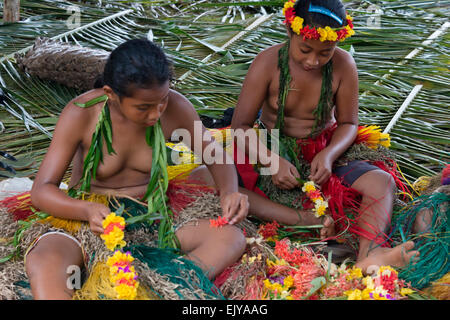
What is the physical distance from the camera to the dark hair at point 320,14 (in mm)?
2775

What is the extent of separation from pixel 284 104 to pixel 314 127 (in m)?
0.19

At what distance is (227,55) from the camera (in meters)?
4.47

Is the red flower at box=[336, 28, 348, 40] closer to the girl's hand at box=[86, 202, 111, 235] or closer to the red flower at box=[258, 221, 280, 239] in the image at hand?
the red flower at box=[258, 221, 280, 239]

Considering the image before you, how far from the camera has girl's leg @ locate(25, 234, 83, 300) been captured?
211 cm

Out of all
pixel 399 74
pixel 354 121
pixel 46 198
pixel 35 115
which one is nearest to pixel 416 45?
pixel 399 74

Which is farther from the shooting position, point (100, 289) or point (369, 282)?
point (369, 282)

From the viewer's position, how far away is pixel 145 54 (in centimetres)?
225

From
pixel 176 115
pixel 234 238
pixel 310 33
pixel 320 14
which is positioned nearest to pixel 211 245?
pixel 234 238

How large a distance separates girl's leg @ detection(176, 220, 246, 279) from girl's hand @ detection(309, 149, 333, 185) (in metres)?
0.58

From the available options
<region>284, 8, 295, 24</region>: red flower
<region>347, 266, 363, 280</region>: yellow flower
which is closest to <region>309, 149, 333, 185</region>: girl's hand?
<region>347, 266, 363, 280</region>: yellow flower

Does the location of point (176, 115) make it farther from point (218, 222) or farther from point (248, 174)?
point (248, 174)

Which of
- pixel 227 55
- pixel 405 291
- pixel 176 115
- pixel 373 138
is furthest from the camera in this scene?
pixel 227 55

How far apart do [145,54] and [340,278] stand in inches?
44.1

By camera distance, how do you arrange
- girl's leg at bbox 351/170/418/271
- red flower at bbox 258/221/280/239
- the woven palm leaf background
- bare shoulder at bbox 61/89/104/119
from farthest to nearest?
the woven palm leaf background, red flower at bbox 258/221/280/239, girl's leg at bbox 351/170/418/271, bare shoulder at bbox 61/89/104/119
